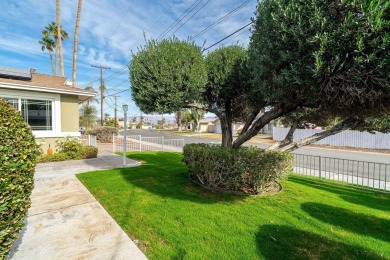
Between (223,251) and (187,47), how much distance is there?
4.86 meters

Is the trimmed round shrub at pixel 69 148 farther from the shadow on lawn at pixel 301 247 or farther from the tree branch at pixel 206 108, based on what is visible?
the shadow on lawn at pixel 301 247

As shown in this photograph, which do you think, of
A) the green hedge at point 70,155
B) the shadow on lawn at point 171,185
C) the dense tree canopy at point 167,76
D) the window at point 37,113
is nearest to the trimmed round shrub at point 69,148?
the green hedge at point 70,155

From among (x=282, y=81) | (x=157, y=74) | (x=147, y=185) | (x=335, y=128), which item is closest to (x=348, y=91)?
(x=282, y=81)

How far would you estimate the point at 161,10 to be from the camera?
11.9m

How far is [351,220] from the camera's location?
406 centimetres

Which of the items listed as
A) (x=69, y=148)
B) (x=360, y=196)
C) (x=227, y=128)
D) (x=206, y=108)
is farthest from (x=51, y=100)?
(x=360, y=196)

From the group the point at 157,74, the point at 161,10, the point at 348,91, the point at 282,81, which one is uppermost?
the point at 161,10

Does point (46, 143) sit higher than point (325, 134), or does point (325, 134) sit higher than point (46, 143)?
point (325, 134)

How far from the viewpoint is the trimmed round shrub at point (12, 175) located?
6.46ft

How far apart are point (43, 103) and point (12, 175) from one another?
9.55 m

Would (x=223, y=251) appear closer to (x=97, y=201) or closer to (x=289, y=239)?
(x=289, y=239)

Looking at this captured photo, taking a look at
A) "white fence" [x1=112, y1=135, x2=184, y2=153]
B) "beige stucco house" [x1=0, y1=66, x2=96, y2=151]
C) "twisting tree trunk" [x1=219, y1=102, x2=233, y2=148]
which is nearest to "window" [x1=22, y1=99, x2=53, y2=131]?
"beige stucco house" [x1=0, y1=66, x2=96, y2=151]

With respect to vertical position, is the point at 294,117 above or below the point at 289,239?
above

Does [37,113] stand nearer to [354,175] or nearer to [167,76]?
[167,76]
